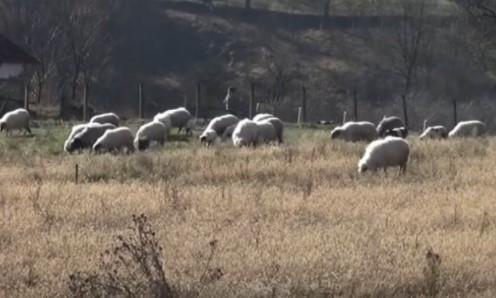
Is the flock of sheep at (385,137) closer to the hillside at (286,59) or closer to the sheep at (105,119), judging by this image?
the sheep at (105,119)

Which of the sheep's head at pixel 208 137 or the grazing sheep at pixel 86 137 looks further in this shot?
the sheep's head at pixel 208 137

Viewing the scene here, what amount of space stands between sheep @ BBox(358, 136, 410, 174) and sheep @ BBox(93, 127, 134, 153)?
8512 mm

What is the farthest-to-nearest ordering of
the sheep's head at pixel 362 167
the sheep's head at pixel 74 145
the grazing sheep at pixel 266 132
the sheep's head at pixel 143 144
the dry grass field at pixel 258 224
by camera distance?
the grazing sheep at pixel 266 132
the sheep's head at pixel 143 144
the sheep's head at pixel 74 145
the sheep's head at pixel 362 167
the dry grass field at pixel 258 224

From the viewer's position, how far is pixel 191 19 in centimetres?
8400

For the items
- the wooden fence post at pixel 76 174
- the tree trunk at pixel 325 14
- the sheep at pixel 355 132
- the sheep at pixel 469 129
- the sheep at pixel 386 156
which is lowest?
the sheep at pixel 469 129

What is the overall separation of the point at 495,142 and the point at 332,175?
8.41 meters

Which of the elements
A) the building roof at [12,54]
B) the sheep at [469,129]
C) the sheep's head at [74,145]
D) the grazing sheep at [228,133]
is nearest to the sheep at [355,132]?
the grazing sheep at [228,133]

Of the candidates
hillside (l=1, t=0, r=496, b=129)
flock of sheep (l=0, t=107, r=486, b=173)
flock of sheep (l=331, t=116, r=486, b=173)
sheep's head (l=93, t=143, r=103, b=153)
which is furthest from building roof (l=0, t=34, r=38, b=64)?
sheep's head (l=93, t=143, r=103, b=153)

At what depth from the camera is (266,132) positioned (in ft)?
96.2

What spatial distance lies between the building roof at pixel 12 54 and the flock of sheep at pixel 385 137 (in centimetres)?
2276

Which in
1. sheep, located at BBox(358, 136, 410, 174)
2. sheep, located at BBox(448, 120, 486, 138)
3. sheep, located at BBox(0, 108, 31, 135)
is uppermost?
sheep, located at BBox(358, 136, 410, 174)

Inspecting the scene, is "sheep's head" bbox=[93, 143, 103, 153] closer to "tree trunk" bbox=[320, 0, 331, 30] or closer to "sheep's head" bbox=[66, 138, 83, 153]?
"sheep's head" bbox=[66, 138, 83, 153]

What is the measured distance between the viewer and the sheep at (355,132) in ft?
100

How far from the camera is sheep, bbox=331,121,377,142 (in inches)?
1206
